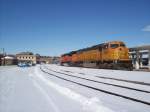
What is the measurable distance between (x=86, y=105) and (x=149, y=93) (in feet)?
12.9

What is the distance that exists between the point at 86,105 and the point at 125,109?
1.34 metres

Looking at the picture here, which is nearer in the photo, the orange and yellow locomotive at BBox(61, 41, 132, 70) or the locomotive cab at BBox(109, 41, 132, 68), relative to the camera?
the locomotive cab at BBox(109, 41, 132, 68)

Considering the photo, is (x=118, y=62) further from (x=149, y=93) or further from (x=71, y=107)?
(x=71, y=107)

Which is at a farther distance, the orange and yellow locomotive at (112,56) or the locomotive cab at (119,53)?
the orange and yellow locomotive at (112,56)

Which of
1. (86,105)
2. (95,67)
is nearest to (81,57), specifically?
(95,67)

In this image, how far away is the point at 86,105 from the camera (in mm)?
8117

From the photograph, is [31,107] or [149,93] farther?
[149,93]

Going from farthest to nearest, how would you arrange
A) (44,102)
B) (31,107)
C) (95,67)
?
(95,67) < (44,102) < (31,107)

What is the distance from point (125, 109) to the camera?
7.43m

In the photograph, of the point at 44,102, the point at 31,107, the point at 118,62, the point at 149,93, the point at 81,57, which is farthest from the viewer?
the point at 81,57

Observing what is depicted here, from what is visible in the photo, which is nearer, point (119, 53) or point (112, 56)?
point (119, 53)

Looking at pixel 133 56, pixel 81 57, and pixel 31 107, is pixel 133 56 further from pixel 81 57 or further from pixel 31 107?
pixel 31 107

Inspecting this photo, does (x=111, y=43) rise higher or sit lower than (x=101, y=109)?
higher

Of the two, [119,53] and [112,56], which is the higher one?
[119,53]
